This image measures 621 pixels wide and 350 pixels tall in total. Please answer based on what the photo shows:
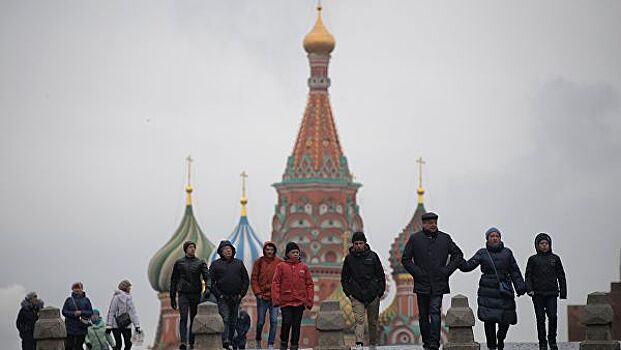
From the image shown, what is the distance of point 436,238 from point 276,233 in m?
66.0

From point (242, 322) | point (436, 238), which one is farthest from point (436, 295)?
point (242, 322)

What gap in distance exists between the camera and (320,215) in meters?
87.6

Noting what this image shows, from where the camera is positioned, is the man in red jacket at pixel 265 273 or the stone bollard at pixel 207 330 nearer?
the stone bollard at pixel 207 330

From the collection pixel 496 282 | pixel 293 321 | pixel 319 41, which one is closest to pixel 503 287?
pixel 496 282

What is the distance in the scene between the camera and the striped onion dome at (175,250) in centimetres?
9000

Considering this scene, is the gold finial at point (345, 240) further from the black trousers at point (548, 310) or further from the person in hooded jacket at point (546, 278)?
the person in hooded jacket at point (546, 278)

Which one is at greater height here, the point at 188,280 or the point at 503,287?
the point at 188,280

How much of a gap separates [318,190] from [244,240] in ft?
12.6

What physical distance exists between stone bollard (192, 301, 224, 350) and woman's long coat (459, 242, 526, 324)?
9.05 ft

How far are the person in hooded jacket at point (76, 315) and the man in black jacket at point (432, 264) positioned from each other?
13.8 feet

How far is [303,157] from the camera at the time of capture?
8825 cm

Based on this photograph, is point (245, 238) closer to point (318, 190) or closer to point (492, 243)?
point (318, 190)

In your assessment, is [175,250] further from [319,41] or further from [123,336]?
[123,336]

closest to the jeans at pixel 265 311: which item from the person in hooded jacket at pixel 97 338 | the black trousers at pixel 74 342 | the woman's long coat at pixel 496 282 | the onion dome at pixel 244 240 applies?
the black trousers at pixel 74 342
